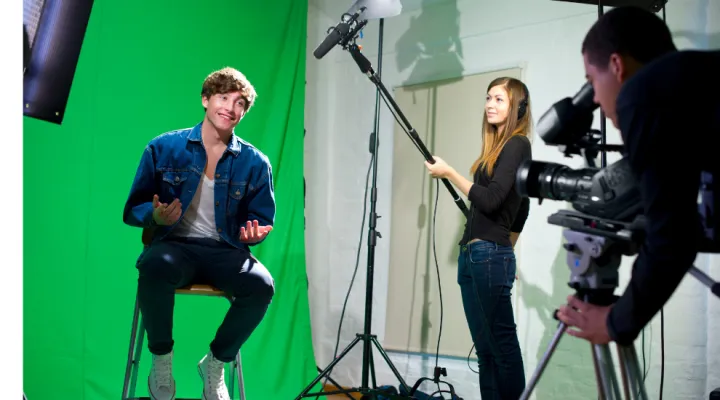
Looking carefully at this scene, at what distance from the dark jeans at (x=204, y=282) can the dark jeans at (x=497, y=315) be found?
2.40 ft

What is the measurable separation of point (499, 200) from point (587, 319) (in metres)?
1.04

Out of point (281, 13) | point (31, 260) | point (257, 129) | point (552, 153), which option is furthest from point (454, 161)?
point (31, 260)

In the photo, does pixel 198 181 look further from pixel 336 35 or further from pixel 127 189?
pixel 336 35

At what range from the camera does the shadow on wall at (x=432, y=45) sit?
10.7 feet

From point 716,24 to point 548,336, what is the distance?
1505 mm

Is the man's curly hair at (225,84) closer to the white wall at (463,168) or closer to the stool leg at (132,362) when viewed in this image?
the stool leg at (132,362)

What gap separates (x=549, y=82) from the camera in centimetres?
290

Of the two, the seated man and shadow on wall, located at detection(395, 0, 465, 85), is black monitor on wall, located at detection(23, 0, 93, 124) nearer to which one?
the seated man

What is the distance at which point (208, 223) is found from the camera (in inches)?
87.2

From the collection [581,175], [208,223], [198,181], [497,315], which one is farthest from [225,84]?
[581,175]

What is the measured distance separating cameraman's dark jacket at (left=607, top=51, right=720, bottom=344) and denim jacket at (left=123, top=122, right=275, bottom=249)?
1.55 meters

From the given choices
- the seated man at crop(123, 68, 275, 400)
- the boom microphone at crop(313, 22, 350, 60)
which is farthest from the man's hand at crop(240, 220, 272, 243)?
the boom microphone at crop(313, 22, 350, 60)

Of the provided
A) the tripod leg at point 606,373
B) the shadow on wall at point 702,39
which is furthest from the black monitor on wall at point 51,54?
the shadow on wall at point 702,39

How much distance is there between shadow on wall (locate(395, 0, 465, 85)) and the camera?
10.7 feet
